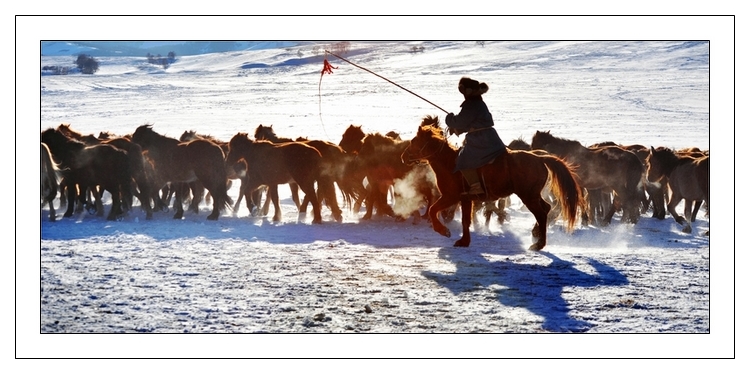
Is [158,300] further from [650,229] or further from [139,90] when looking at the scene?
[139,90]

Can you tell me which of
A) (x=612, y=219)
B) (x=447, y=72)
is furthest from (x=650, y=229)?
(x=447, y=72)

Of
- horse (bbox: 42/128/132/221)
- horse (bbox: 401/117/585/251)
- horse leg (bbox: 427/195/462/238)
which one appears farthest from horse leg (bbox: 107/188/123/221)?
horse leg (bbox: 427/195/462/238)

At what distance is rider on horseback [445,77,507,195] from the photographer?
10.8 m

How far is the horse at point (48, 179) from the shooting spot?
13.2m

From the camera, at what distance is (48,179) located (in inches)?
529

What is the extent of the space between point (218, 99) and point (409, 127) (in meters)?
9.05

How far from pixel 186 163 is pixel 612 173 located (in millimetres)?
6922

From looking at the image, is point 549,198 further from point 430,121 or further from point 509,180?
point 509,180

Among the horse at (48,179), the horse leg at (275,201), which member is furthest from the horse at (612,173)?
the horse at (48,179)

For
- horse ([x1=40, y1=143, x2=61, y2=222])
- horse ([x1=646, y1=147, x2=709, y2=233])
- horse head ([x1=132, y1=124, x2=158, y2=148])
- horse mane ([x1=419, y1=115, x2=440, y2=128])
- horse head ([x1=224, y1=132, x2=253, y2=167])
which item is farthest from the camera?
horse head ([x1=132, y1=124, x2=158, y2=148])

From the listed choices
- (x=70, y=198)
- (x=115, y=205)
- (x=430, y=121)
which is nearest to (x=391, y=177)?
(x=430, y=121)

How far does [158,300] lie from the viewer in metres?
9.27

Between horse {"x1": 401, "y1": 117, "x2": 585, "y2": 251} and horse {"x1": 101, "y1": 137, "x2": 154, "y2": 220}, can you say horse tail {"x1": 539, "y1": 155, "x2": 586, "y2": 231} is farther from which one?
horse {"x1": 101, "y1": 137, "x2": 154, "y2": 220}

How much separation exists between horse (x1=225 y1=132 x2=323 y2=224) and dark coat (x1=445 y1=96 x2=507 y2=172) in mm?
3698
